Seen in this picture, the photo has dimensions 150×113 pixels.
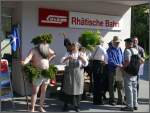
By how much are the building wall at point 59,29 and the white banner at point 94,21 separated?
0.13 metres

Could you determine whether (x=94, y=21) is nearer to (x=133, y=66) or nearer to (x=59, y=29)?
(x=59, y=29)

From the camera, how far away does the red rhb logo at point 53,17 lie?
11.4 metres

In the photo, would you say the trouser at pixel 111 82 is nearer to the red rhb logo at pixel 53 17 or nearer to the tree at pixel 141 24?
the red rhb logo at pixel 53 17

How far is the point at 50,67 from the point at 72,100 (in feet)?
3.22

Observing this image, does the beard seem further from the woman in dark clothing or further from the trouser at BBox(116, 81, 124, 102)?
the trouser at BBox(116, 81, 124, 102)

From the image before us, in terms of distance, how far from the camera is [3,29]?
455 inches

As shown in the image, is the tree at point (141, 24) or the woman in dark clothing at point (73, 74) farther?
the tree at point (141, 24)

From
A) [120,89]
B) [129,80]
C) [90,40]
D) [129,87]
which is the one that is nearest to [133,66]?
[129,80]

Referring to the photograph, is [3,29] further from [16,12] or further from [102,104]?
[102,104]

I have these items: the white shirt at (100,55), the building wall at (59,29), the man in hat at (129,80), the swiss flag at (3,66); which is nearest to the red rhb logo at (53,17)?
the building wall at (59,29)

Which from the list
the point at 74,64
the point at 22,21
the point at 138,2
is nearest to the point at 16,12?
the point at 22,21

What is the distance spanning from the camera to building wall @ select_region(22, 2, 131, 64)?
437 inches

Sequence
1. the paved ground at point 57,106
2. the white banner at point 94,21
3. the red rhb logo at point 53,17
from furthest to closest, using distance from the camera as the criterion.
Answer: the white banner at point 94,21 → the red rhb logo at point 53,17 → the paved ground at point 57,106

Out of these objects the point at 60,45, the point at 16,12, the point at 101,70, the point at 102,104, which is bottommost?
the point at 102,104
